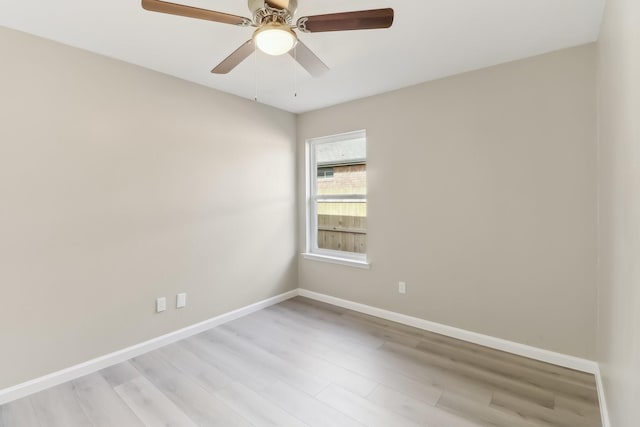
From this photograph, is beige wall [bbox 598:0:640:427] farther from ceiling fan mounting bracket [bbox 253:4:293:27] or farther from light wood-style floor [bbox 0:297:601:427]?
ceiling fan mounting bracket [bbox 253:4:293:27]

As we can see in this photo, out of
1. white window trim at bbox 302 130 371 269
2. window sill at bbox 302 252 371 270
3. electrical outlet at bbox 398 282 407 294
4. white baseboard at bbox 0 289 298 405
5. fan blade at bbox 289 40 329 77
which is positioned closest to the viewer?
fan blade at bbox 289 40 329 77

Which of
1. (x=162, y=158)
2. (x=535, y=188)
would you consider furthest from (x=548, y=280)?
(x=162, y=158)

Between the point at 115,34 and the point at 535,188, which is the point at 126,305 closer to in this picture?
the point at 115,34

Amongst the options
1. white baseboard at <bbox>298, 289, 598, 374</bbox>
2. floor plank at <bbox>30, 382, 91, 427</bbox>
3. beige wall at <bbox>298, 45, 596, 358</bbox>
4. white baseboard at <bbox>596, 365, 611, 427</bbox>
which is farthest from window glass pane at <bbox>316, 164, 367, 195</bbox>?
floor plank at <bbox>30, 382, 91, 427</bbox>

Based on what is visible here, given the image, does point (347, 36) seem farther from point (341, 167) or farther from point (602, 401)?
point (602, 401)

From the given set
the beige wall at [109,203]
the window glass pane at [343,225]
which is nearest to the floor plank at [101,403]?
the beige wall at [109,203]

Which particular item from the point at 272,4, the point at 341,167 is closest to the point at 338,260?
the point at 341,167

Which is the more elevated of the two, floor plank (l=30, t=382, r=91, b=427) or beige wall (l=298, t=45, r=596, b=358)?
beige wall (l=298, t=45, r=596, b=358)

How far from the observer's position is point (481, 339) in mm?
2715

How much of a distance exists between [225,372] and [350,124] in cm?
282

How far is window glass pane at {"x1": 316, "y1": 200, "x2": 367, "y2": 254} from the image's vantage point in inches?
146

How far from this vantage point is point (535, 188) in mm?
2436

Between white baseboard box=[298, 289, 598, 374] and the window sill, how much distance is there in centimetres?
Result: 46

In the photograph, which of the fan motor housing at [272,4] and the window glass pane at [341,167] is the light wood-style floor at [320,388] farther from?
the fan motor housing at [272,4]
